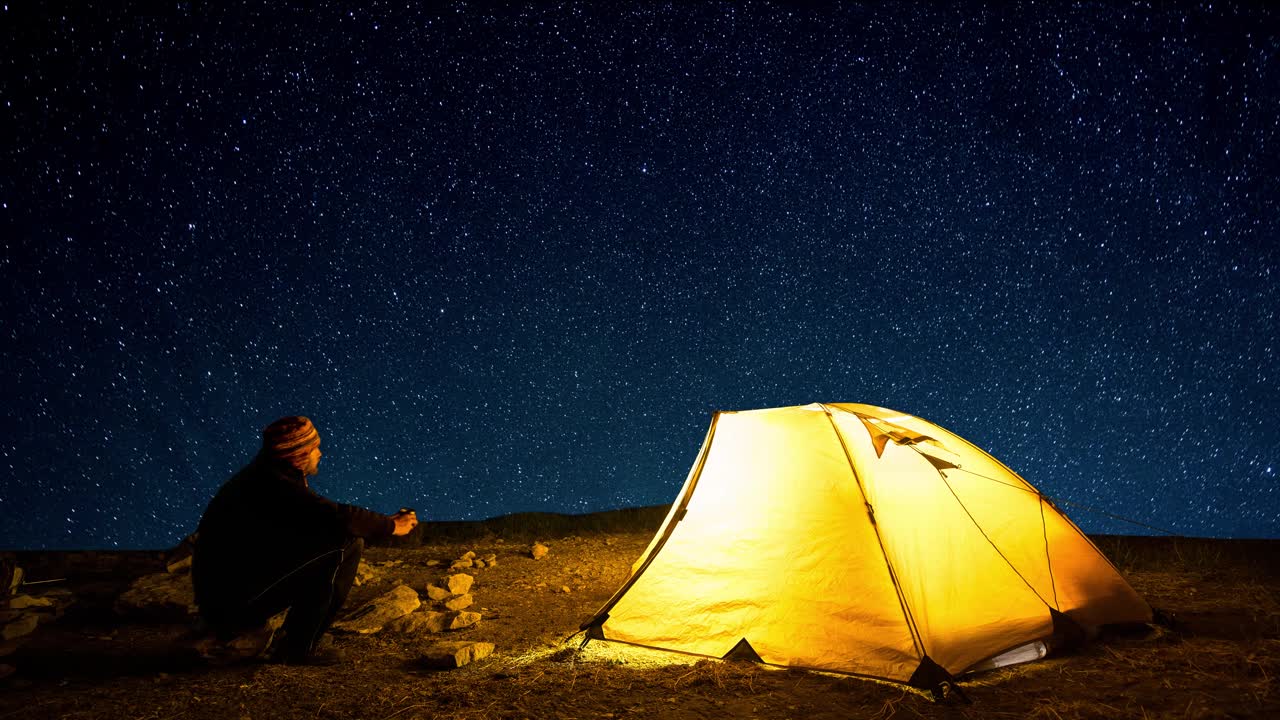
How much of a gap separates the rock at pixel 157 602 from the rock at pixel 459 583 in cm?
243

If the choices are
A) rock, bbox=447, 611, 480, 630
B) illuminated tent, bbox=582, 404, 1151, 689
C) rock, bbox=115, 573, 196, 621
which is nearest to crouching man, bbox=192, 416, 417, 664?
rock, bbox=447, 611, 480, 630

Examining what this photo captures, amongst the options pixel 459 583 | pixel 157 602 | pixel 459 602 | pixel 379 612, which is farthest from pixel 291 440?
pixel 459 583

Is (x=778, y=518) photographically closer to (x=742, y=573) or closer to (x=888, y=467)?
(x=742, y=573)

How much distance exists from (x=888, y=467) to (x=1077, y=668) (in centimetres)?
177

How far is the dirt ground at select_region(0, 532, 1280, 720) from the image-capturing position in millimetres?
4039

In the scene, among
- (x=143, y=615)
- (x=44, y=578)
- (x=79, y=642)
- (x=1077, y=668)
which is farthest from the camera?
(x=44, y=578)

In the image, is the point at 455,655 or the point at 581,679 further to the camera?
the point at 455,655

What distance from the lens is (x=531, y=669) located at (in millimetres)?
4918

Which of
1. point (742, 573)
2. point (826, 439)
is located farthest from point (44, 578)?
point (826, 439)

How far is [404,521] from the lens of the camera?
479 centimetres

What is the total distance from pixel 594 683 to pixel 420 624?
2.36 metres

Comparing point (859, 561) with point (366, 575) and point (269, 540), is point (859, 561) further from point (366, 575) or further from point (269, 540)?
point (366, 575)

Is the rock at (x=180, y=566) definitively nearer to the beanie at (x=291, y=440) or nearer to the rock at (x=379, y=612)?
the rock at (x=379, y=612)

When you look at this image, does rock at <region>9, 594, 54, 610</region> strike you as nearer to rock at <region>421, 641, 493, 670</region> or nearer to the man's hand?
rock at <region>421, 641, 493, 670</region>
